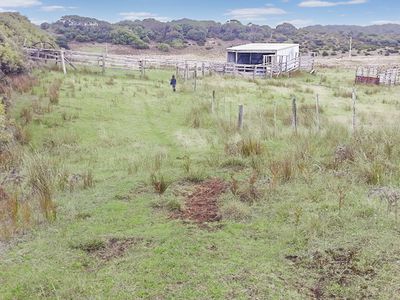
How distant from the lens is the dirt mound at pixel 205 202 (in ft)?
23.0

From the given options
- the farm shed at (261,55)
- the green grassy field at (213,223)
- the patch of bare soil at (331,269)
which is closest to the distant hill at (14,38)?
the green grassy field at (213,223)

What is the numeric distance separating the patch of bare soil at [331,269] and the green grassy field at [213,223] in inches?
0.5

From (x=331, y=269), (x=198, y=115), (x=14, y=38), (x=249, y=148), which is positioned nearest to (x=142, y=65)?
(x=14, y=38)

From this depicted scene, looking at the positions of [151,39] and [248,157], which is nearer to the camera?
[248,157]

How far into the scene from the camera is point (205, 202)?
25.1 feet

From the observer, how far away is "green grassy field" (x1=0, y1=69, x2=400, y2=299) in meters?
5.19

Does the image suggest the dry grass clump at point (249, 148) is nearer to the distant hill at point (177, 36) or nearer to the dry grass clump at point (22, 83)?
the dry grass clump at point (22, 83)

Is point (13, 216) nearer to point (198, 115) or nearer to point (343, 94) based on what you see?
point (198, 115)

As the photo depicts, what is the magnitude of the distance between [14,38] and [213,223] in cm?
2520

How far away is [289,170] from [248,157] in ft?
5.38

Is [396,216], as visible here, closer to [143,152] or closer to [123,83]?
[143,152]

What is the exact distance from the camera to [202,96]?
1991cm

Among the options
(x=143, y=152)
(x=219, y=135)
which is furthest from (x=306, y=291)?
(x=219, y=135)

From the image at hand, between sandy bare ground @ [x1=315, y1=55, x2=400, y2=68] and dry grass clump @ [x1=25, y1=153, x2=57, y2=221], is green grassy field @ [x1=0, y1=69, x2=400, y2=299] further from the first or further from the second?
sandy bare ground @ [x1=315, y1=55, x2=400, y2=68]
